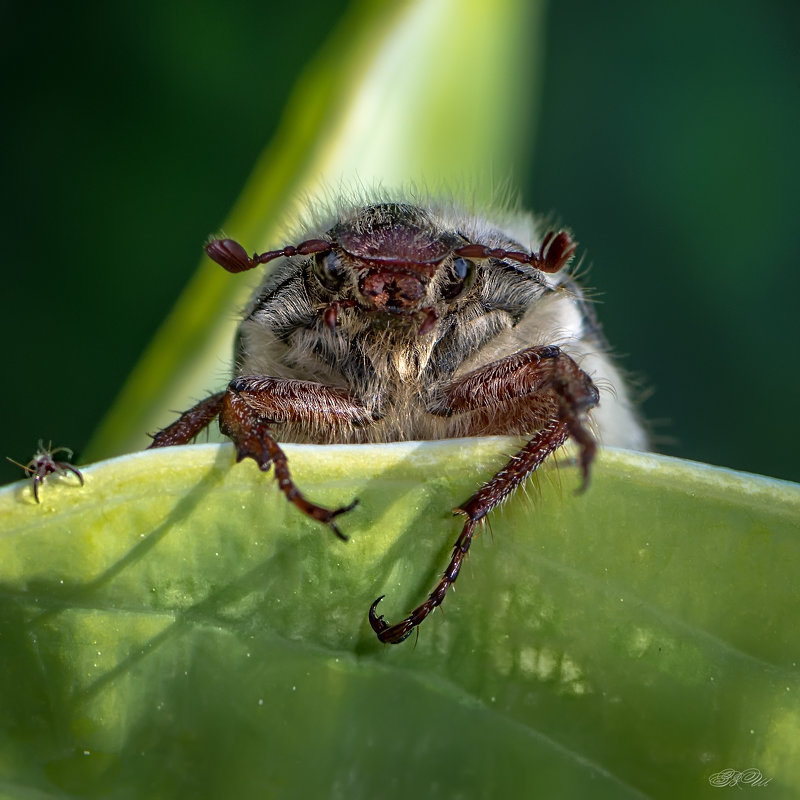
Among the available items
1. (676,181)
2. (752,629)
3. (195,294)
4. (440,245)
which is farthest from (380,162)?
(752,629)

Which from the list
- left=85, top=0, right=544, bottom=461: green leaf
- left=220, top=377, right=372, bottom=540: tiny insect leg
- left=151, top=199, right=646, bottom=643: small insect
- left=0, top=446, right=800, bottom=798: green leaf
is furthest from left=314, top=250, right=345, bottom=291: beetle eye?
left=0, top=446, right=800, bottom=798: green leaf

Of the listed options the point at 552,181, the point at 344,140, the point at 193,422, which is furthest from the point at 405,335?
the point at 552,181

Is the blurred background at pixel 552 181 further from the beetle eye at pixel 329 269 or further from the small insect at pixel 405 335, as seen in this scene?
the beetle eye at pixel 329 269

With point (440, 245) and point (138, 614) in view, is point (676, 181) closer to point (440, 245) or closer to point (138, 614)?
point (440, 245)

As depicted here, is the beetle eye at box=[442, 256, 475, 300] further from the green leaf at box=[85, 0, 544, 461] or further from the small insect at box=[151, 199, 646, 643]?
the green leaf at box=[85, 0, 544, 461]
